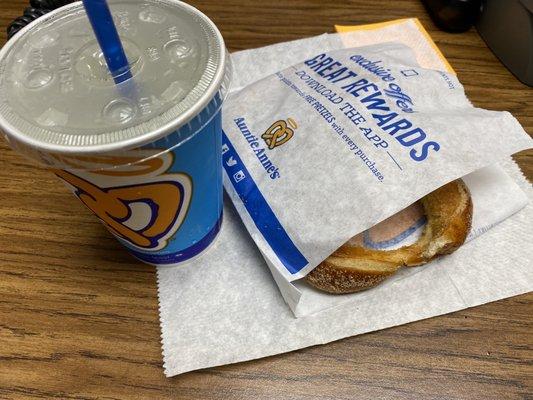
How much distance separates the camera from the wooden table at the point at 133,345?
444mm

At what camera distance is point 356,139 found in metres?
0.51

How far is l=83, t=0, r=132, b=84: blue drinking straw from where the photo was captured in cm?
36

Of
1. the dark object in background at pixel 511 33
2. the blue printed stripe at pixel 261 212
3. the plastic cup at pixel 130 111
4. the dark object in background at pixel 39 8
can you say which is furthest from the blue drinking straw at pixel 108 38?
the dark object in background at pixel 511 33

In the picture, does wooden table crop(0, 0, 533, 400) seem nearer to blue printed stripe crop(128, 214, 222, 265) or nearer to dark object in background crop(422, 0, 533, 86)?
blue printed stripe crop(128, 214, 222, 265)

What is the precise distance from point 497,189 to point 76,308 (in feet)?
1.61

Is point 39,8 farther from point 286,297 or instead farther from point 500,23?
point 500,23

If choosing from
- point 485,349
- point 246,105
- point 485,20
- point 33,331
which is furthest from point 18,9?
point 485,349

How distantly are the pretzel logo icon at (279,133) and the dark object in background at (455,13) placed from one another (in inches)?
14.4

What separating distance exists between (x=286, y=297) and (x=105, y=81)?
0.27m

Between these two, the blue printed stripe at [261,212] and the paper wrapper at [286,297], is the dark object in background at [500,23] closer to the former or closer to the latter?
the paper wrapper at [286,297]

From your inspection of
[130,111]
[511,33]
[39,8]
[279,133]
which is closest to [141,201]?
[130,111]

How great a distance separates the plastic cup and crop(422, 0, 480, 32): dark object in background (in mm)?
472

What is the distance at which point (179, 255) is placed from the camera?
0.53 m

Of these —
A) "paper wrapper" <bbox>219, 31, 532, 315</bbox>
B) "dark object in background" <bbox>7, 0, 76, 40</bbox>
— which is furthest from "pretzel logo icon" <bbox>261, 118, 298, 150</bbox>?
"dark object in background" <bbox>7, 0, 76, 40</bbox>
